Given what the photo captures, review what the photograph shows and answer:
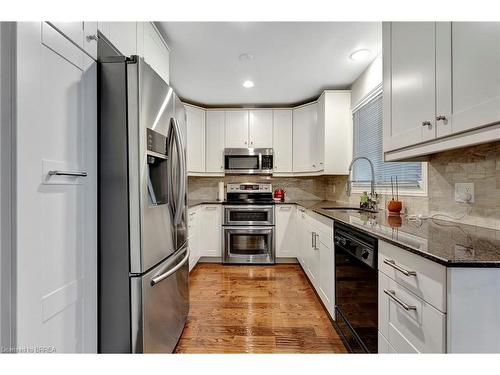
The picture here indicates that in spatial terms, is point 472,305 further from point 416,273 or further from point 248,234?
point 248,234

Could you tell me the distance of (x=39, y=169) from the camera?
2.94 feet

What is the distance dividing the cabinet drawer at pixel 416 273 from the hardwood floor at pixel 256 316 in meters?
0.97

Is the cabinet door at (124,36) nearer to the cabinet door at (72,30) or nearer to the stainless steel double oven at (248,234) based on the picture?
the cabinet door at (72,30)

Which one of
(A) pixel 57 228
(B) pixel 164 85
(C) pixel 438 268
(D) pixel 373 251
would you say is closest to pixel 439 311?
(C) pixel 438 268

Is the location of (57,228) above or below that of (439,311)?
Answer: above

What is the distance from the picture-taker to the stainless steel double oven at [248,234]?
11.9ft

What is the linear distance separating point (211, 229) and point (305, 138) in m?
1.94

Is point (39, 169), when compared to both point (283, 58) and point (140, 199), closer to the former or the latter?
point (140, 199)

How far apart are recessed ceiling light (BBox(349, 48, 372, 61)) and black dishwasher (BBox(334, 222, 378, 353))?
167cm

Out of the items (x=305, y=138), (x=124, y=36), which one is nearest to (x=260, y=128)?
(x=305, y=138)

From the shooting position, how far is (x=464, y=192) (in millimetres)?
1465

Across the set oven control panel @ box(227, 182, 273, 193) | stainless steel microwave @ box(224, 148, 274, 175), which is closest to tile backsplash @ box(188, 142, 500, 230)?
stainless steel microwave @ box(224, 148, 274, 175)

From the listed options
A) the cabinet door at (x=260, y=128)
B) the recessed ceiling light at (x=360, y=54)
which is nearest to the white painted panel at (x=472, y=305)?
the recessed ceiling light at (x=360, y=54)

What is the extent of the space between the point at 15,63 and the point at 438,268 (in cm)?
153
